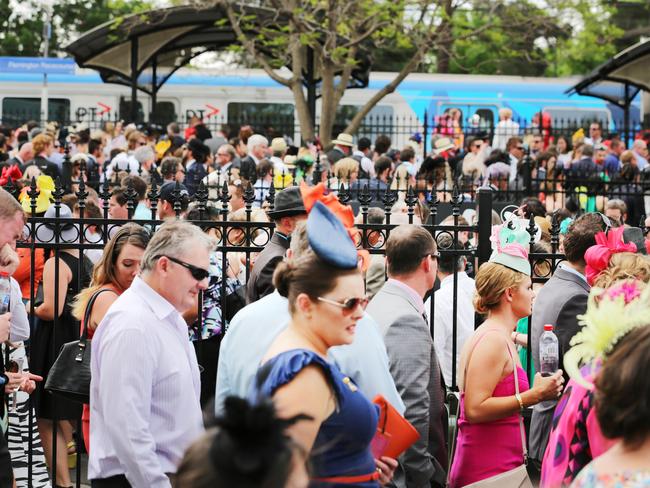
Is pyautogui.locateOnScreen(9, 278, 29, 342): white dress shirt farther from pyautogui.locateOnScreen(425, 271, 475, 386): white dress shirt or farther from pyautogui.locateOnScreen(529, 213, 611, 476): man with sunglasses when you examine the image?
pyautogui.locateOnScreen(529, 213, 611, 476): man with sunglasses

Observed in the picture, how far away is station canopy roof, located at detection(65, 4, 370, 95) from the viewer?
63.4ft

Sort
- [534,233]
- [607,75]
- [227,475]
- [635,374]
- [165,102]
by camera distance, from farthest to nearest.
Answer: [165,102] < [607,75] < [534,233] < [635,374] < [227,475]

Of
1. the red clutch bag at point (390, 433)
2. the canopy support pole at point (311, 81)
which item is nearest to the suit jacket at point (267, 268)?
the red clutch bag at point (390, 433)

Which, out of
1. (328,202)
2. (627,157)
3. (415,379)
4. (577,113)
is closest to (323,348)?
(328,202)

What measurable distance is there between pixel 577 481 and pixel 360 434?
86cm

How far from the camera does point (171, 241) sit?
470 centimetres

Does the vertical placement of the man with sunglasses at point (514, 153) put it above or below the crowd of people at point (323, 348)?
above

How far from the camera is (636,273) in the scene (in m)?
5.33

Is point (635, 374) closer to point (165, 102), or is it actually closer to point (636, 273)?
point (636, 273)

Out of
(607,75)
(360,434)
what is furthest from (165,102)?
(360,434)

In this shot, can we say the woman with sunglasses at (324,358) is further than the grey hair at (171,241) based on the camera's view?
No

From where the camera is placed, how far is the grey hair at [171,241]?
15.4 ft

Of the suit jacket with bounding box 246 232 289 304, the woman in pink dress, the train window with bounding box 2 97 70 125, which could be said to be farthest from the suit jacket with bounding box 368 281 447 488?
the train window with bounding box 2 97 70 125

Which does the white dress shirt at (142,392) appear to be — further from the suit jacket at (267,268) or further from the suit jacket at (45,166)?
the suit jacket at (45,166)
